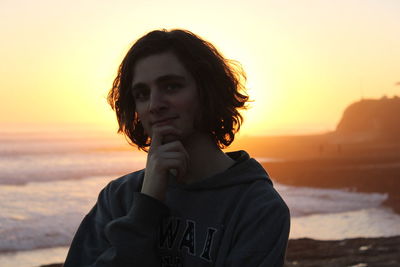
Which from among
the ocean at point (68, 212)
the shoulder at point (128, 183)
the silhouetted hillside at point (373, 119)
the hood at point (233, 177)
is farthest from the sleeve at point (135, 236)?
the silhouetted hillside at point (373, 119)

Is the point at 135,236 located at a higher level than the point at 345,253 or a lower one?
higher

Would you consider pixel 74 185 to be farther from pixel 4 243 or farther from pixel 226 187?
pixel 226 187

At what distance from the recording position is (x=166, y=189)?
7.30 ft

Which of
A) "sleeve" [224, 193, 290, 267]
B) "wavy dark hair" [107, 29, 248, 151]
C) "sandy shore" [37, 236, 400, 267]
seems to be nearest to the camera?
"sleeve" [224, 193, 290, 267]

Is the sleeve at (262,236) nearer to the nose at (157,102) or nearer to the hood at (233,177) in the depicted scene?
the hood at (233,177)

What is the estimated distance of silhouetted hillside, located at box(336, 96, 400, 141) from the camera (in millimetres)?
75750

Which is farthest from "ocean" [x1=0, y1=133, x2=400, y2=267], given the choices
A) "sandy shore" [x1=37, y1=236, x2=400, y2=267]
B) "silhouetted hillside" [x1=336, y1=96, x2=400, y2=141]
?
"silhouetted hillside" [x1=336, y1=96, x2=400, y2=141]

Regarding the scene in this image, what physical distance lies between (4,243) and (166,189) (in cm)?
1217

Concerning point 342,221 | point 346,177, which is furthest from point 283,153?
point 342,221

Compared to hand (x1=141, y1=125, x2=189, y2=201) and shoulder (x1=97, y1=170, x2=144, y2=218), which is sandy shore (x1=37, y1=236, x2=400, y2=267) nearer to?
shoulder (x1=97, y1=170, x2=144, y2=218)

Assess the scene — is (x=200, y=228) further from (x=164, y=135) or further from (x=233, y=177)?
(x=164, y=135)

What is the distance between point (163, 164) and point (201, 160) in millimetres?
241

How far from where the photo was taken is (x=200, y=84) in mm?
2379

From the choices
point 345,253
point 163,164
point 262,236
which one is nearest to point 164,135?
point 163,164
